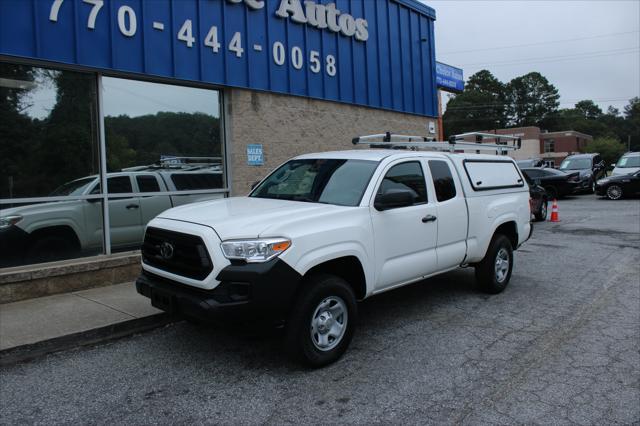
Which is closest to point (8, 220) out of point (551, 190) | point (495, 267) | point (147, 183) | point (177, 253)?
point (147, 183)

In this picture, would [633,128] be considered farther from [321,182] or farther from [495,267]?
[321,182]

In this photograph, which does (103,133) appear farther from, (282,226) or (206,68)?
(282,226)

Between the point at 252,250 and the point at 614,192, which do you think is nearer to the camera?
the point at 252,250

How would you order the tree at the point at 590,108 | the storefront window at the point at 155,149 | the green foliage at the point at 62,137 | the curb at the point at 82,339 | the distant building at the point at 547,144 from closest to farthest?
the curb at the point at 82,339, the green foliage at the point at 62,137, the storefront window at the point at 155,149, the distant building at the point at 547,144, the tree at the point at 590,108

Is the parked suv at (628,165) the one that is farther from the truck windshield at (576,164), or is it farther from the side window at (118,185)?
the side window at (118,185)

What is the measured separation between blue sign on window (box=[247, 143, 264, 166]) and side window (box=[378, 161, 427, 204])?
443 centimetres

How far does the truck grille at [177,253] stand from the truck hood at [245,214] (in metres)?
0.18

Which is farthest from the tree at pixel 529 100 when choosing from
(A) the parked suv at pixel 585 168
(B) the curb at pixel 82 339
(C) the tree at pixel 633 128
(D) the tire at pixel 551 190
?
(B) the curb at pixel 82 339

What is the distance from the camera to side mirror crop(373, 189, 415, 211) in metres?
4.83

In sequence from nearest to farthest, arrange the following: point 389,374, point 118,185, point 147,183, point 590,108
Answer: point 389,374, point 118,185, point 147,183, point 590,108

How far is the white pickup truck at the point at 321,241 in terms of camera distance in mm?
3992

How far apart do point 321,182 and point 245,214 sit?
3.66ft

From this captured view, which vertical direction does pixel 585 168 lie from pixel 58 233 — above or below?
above

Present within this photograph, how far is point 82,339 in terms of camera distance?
16.9 ft
